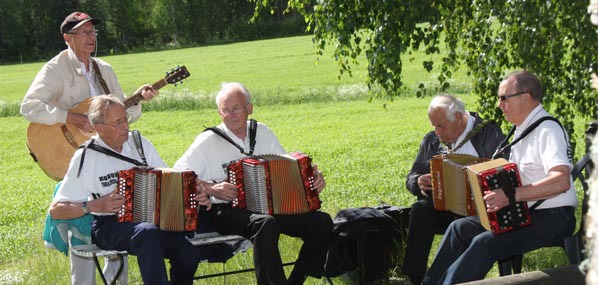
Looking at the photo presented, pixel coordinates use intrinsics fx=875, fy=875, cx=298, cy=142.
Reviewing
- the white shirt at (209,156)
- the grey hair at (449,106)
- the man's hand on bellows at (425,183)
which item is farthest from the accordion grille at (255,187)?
the grey hair at (449,106)

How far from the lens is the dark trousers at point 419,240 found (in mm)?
5484

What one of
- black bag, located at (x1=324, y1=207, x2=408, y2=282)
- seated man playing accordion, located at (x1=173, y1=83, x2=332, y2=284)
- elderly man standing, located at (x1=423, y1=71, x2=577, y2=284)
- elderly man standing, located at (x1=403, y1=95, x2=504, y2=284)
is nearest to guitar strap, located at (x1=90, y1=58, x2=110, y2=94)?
seated man playing accordion, located at (x1=173, y1=83, x2=332, y2=284)

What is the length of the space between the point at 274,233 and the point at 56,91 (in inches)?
77.8

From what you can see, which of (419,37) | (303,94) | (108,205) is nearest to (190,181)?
(108,205)

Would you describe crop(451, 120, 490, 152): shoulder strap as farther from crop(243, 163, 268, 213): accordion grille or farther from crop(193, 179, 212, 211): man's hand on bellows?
crop(193, 179, 212, 211): man's hand on bellows

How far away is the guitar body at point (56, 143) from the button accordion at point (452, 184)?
2428 mm

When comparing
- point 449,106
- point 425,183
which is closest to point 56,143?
point 425,183

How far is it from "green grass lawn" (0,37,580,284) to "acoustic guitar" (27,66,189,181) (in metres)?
0.92

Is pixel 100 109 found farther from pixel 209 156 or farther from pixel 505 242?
pixel 505 242

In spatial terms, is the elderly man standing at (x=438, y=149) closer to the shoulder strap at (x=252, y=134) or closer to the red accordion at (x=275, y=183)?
the red accordion at (x=275, y=183)

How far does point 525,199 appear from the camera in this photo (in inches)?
181

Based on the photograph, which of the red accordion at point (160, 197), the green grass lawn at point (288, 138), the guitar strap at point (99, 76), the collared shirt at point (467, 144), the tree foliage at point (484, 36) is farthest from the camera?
the green grass lawn at point (288, 138)

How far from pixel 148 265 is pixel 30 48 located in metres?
69.3

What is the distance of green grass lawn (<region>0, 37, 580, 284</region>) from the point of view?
24.6 ft
